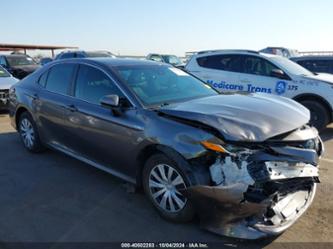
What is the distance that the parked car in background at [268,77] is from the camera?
747 centimetres

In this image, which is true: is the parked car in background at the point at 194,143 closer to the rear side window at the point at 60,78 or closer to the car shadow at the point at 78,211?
the rear side window at the point at 60,78

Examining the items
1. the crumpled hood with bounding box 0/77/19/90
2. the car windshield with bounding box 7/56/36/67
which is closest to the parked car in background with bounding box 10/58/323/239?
the crumpled hood with bounding box 0/77/19/90

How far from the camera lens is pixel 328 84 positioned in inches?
293

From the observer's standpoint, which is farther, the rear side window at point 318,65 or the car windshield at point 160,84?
the rear side window at point 318,65

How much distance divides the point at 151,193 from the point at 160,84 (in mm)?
1434

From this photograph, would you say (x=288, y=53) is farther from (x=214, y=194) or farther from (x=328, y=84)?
(x=214, y=194)

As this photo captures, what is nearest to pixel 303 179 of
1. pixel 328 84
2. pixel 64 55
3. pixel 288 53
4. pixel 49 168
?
pixel 49 168

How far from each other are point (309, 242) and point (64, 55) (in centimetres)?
1600

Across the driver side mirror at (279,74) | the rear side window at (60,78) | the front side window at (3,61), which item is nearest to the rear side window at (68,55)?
the front side window at (3,61)

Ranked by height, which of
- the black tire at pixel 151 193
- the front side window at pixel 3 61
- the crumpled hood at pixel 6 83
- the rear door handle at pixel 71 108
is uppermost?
the front side window at pixel 3 61

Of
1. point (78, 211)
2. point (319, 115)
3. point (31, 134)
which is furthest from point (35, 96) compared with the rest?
point (319, 115)

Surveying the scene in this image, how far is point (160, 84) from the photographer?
4.45 metres

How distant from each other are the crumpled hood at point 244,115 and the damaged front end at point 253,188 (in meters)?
0.11

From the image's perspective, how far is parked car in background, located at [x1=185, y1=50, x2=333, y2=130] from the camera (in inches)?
294
